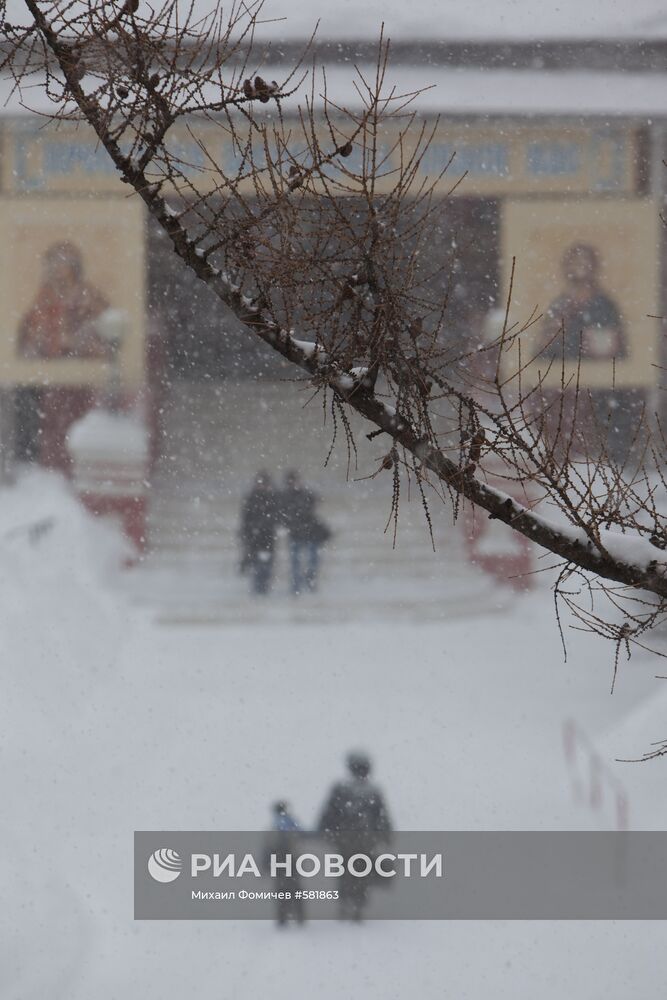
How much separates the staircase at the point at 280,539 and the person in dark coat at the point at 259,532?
95mm

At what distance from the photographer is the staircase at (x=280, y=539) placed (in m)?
8.47

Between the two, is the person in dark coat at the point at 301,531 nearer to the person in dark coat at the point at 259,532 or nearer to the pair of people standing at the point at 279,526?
the pair of people standing at the point at 279,526

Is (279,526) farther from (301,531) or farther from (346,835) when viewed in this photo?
(346,835)

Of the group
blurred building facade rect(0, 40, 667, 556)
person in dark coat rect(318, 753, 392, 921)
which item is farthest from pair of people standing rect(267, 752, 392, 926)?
blurred building facade rect(0, 40, 667, 556)

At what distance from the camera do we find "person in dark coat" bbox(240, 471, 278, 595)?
845 centimetres

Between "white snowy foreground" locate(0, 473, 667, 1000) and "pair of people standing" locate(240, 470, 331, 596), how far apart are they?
53 cm

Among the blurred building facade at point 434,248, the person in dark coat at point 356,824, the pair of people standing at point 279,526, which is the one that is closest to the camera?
the blurred building facade at point 434,248

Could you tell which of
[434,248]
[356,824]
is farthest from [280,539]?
[434,248]

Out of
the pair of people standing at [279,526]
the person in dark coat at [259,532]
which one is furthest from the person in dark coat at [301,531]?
the person in dark coat at [259,532]

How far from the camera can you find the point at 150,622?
8.91 m

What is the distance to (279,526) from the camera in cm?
847

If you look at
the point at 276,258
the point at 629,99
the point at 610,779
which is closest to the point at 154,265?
the point at 629,99

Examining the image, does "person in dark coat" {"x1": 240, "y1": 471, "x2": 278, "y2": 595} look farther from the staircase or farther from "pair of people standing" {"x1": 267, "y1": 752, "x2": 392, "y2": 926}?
"pair of people standing" {"x1": 267, "y1": 752, "x2": 392, "y2": 926}

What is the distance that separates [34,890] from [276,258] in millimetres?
7733
